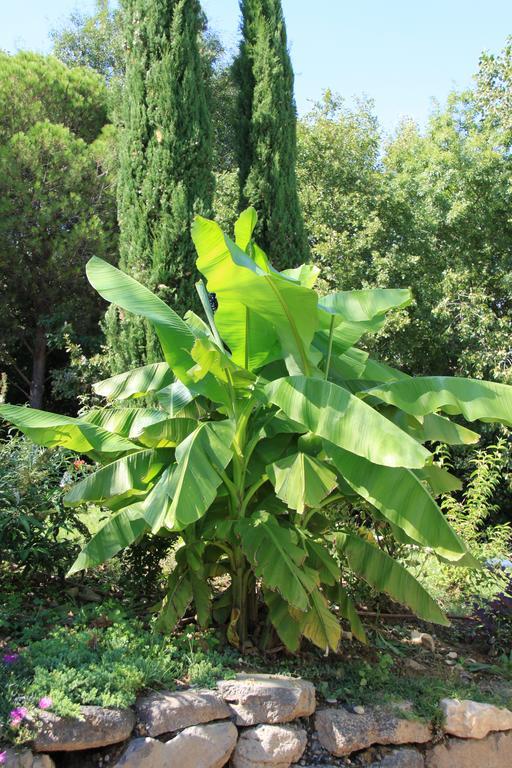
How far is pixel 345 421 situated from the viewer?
3459 millimetres

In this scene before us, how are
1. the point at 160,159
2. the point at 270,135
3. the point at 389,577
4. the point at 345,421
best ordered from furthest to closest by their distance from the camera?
the point at 270,135, the point at 160,159, the point at 389,577, the point at 345,421

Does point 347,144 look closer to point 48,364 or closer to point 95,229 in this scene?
point 95,229

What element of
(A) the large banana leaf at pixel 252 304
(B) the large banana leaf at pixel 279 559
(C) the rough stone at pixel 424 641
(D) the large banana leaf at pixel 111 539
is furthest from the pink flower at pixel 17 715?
(C) the rough stone at pixel 424 641

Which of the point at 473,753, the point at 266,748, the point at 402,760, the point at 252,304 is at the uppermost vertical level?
the point at 252,304

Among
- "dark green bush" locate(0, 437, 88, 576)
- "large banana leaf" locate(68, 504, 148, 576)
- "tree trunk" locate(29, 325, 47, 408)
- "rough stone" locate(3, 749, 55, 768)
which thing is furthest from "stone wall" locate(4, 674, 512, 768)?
"tree trunk" locate(29, 325, 47, 408)

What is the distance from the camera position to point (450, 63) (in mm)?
15438

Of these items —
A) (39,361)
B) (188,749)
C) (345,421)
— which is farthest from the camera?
(39,361)

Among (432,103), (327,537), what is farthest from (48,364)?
(432,103)

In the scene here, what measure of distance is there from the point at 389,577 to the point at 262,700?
41.8 inches

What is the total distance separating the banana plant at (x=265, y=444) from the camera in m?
3.55

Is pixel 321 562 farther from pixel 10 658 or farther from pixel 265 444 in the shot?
pixel 10 658

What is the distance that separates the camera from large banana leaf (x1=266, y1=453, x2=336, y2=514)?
138 inches

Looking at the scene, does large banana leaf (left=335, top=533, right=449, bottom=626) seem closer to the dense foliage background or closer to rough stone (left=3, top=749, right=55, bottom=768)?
rough stone (left=3, top=749, right=55, bottom=768)

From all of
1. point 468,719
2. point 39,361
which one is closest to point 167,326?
point 468,719
